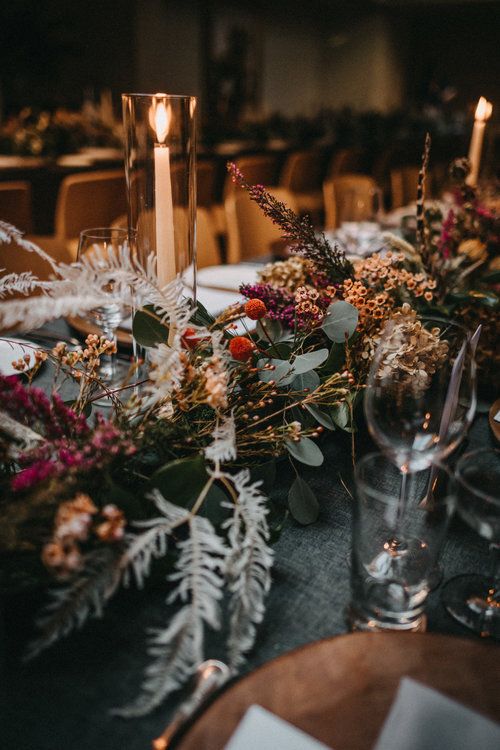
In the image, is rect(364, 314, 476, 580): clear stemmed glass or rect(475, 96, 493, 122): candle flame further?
rect(475, 96, 493, 122): candle flame

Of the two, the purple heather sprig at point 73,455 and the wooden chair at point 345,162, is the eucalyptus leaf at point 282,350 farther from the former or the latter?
the wooden chair at point 345,162

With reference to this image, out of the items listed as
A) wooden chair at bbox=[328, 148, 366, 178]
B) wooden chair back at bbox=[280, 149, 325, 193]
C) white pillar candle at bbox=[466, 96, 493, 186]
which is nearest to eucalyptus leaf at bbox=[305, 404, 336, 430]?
white pillar candle at bbox=[466, 96, 493, 186]

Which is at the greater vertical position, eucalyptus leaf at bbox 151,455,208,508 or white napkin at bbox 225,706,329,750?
eucalyptus leaf at bbox 151,455,208,508

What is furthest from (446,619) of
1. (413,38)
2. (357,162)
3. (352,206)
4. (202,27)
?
(413,38)

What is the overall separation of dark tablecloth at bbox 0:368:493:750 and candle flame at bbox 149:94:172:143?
20.7 inches

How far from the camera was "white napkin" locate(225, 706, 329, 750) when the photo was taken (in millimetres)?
462

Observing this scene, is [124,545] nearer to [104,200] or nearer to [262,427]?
[262,427]

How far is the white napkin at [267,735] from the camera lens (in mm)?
462

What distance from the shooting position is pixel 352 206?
2.25 meters

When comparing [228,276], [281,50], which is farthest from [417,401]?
[281,50]

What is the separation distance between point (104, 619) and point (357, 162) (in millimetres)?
5388

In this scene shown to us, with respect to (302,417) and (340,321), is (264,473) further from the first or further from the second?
(340,321)

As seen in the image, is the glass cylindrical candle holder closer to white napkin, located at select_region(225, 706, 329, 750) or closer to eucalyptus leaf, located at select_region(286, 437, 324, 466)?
eucalyptus leaf, located at select_region(286, 437, 324, 466)

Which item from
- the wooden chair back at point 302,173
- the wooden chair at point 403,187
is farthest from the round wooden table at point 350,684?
the wooden chair back at point 302,173
